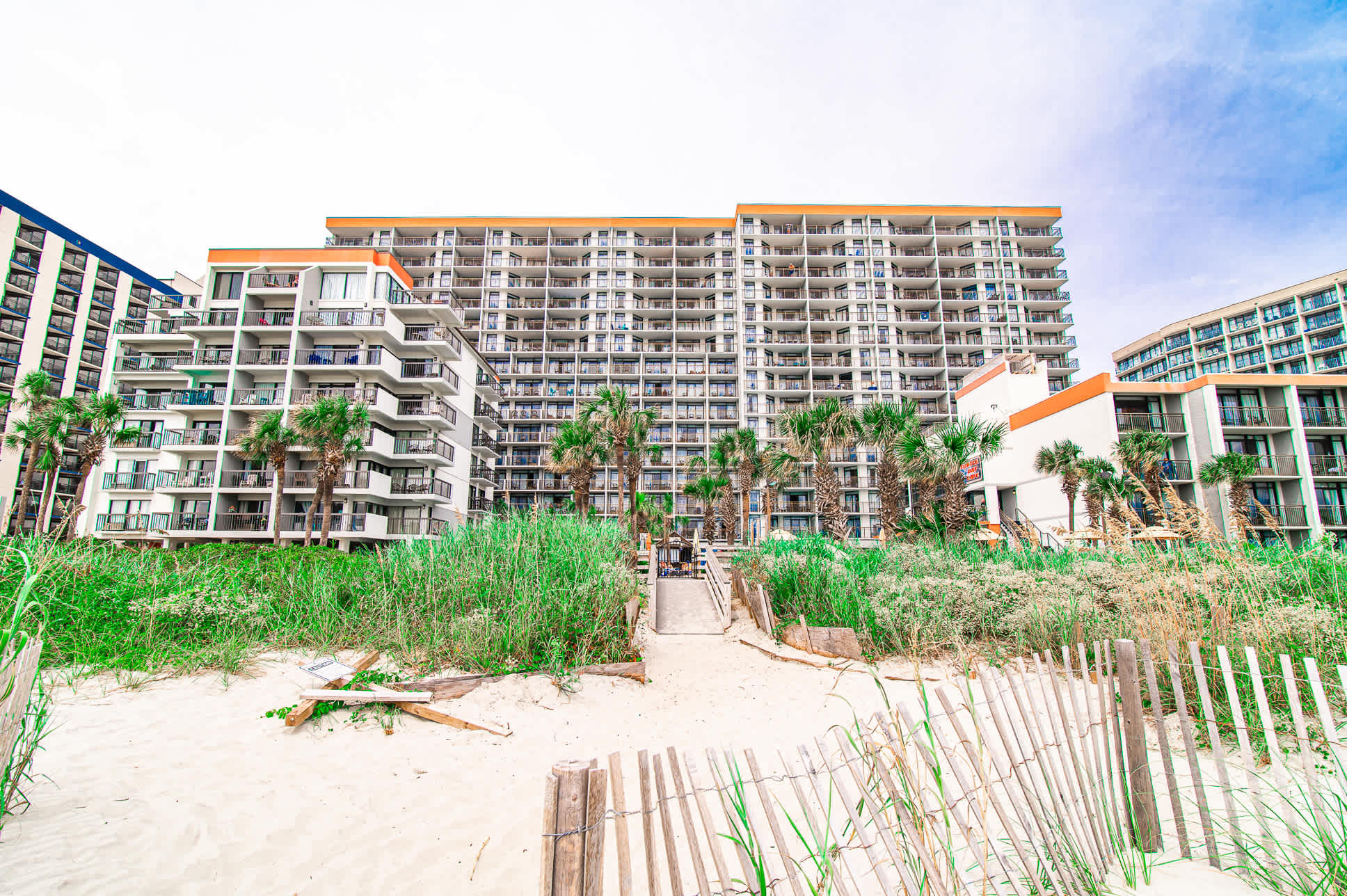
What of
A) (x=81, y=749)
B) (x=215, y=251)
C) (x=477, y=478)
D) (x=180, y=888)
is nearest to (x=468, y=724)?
(x=180, y=888)

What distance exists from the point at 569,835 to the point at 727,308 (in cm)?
5387

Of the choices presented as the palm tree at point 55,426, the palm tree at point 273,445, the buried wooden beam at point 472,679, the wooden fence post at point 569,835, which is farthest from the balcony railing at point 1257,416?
the palm tree at point 55,426

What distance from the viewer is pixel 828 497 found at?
2530cm

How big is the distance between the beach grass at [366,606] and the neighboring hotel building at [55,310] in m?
44.6

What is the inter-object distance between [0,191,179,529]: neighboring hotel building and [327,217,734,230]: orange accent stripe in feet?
53.0

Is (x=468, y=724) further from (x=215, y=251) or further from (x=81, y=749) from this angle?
(x=215, y=251)

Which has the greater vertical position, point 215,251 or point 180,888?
point 215,251

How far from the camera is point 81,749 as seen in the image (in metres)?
5.14

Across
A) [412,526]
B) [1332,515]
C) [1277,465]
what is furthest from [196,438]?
[1332,515]

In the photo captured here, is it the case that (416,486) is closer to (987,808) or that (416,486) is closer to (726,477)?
(726,477)

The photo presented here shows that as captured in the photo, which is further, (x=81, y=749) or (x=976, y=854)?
(x=81, y=749)

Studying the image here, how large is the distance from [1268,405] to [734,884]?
41.2 metres

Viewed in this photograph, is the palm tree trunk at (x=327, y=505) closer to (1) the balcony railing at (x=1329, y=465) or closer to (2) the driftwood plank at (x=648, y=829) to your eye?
(2) the driftwood plank at (x=648, y=829)

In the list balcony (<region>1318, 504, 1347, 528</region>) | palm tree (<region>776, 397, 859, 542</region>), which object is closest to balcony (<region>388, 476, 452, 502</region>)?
palm tree (<region>776, 397, 859, 542</region>)
